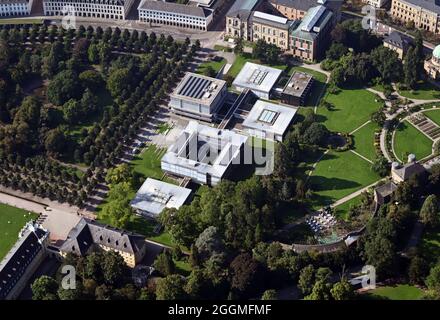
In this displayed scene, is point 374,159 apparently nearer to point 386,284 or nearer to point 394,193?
point 394,193

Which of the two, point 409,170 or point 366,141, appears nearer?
point 409,170

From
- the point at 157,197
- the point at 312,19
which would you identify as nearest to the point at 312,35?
the point at 312,19

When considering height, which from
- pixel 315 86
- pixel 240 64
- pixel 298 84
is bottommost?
pixel 315 86

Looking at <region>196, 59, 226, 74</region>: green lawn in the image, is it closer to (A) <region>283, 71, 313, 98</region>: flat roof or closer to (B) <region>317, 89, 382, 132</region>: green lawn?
(A) <region>283, 71, 313, 98</region>: flat roof

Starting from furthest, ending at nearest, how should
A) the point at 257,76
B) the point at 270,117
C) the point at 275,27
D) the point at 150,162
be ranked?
1. the point at 275,27
2. the point at 257,76
3. the point at 270,117
4. the point at 150,162

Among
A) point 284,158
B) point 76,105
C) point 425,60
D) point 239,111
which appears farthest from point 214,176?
point 425,60

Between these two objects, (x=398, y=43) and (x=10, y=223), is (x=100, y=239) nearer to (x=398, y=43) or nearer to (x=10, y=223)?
(x=10, y=223)
